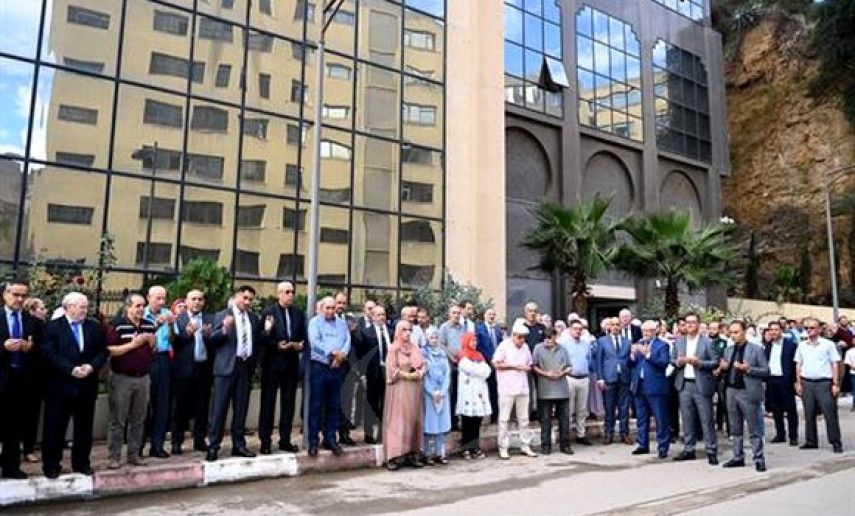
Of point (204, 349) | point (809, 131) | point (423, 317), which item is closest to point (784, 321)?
point (423, 317)

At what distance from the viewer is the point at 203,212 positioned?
16.2m

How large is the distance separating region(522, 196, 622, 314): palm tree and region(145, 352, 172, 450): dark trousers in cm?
1160

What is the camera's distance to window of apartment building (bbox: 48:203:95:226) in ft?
46.6

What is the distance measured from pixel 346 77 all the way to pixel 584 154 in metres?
10.8

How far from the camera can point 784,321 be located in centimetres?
1555

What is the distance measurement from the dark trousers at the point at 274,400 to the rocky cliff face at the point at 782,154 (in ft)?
127

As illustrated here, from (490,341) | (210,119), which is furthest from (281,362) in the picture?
(210,119)

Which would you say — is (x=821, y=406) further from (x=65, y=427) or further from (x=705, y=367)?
(x=65, y=427)

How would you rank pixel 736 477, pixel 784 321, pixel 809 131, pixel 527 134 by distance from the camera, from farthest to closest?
pixel 809 131
pixel 527 134
pixel 784 321
pixel 736 477

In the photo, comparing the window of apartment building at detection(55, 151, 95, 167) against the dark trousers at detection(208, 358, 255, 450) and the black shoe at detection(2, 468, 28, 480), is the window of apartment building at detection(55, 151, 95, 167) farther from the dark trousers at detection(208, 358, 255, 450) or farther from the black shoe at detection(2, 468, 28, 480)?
the black shoe at detection(2, 468, 28, 480)

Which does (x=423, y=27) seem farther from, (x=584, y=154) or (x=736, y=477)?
(x=736, y=477)

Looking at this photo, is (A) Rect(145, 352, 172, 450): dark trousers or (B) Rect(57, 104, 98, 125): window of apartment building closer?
(A) Rect(145, 352, 172, 450): dark trousers

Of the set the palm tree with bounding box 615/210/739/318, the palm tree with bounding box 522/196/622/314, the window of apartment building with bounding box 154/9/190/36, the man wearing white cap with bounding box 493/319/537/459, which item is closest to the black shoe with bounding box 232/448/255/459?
the man wearing white cap with bounding box 493/319/537/459

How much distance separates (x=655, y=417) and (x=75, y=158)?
1234 cm
